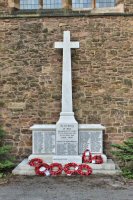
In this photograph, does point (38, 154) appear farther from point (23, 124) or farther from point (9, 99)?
point (9, 99)

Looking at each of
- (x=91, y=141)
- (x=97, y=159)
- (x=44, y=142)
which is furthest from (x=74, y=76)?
(x=97, y=159)

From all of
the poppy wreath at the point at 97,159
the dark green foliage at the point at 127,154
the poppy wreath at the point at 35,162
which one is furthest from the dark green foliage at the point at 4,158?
the dark green foliage at the point at 127,154

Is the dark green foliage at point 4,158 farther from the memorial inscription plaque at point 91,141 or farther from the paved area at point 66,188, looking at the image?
Answer: the memorial inscription plaque at point 91,141

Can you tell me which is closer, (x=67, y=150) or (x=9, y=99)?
(x=67, y=150)

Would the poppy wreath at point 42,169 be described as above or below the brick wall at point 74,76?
below

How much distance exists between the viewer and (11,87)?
11.0 m

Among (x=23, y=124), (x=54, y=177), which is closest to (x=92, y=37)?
(x=23, y=124)

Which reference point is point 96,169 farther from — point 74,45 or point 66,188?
point 74,45

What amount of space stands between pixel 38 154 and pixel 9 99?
1.97 metres

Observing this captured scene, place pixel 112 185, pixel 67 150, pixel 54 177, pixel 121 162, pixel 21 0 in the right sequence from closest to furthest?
pixel 112 185, pixel 54 177, pixel 67 150, pixel 121 162, pixel 21 0

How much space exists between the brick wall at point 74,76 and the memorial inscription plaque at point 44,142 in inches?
30.7

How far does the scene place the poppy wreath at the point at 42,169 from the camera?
29.4ft

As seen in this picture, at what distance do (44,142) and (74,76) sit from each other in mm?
2209

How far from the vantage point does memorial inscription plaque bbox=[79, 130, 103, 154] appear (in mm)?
10086
